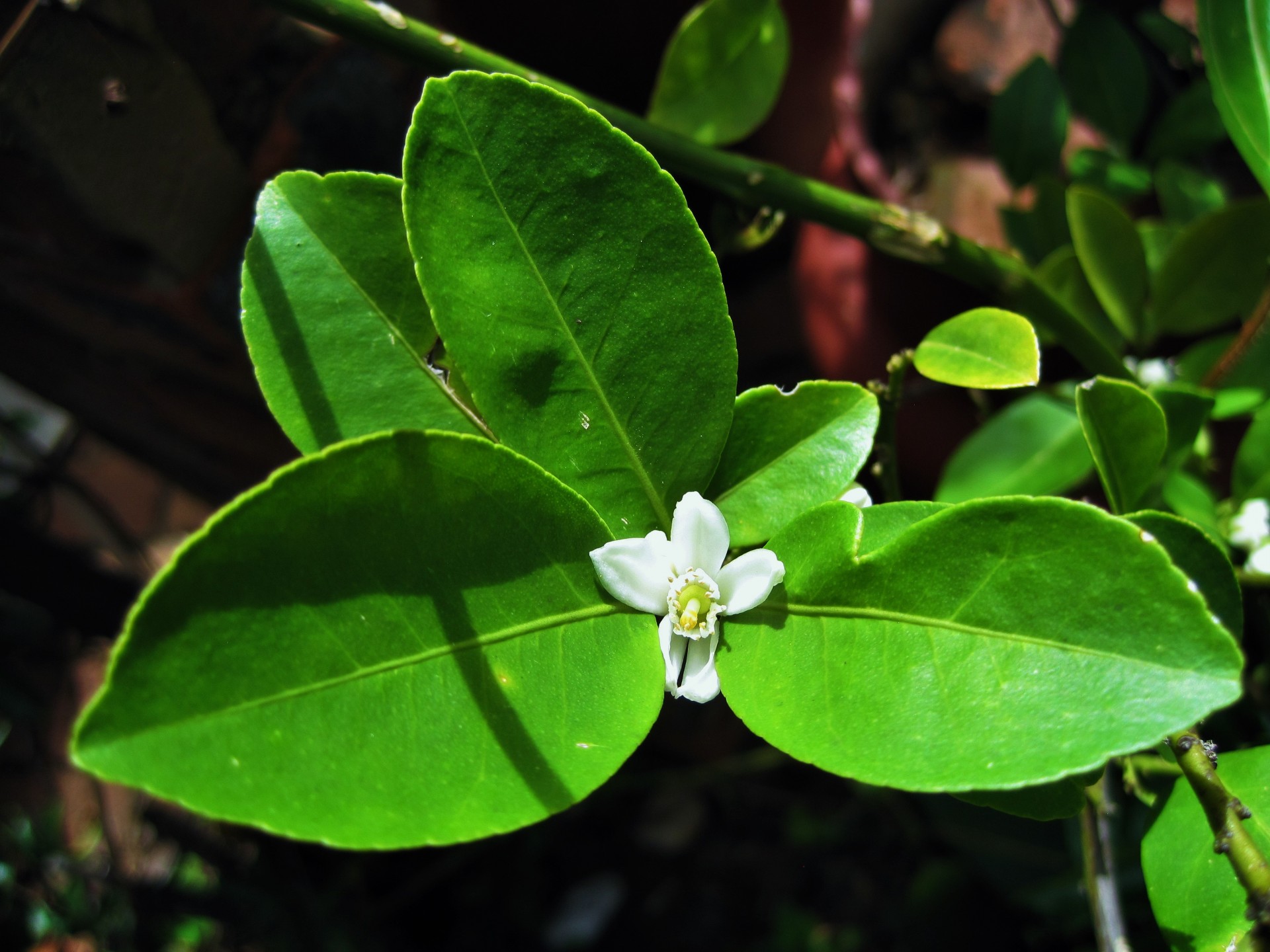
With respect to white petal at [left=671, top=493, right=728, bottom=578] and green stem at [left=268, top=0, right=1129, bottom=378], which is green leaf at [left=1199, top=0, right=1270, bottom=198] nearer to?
green stem at [left=268, top=0, right=1129, bottom=378]

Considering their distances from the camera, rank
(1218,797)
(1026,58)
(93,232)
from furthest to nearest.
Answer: (1026,58) → (93,232) → (1218,797)

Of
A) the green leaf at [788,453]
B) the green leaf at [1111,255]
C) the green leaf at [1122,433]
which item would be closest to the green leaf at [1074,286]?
the green leaf at [1111,255]

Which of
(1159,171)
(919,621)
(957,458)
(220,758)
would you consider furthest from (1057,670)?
(1159,171)

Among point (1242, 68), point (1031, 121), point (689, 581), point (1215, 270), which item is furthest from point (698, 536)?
point (1031, 121)

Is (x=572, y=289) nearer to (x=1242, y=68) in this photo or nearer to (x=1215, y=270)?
(x=1242, y=68)

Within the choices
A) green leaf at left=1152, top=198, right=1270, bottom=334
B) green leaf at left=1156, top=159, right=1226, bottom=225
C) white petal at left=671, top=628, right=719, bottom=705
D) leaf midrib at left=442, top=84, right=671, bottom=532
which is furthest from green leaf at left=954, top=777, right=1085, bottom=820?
green leaf at left=1156, top=159, right=1226, bottom=225

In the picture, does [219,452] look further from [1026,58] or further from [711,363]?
[1026,58]

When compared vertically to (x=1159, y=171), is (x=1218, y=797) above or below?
below
